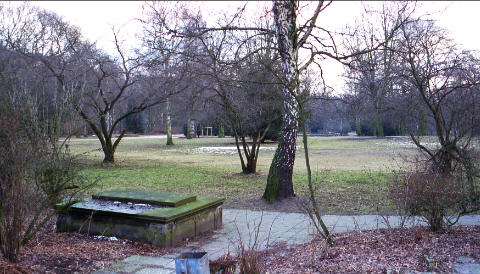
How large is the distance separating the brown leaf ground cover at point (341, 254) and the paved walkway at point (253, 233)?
0.84 ft

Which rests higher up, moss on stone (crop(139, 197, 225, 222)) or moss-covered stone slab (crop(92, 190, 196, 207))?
moss-covered stone slab (crop(92, 190, 196, 207))

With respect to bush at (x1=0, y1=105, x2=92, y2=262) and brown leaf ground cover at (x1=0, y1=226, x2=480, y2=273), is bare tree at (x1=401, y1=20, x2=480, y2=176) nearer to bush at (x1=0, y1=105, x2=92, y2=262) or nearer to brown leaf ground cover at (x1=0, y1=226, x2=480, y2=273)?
brown leaf ground cover at (x1=0, y1=226, x2=480, y2=273)

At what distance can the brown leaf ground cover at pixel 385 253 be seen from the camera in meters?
3.97

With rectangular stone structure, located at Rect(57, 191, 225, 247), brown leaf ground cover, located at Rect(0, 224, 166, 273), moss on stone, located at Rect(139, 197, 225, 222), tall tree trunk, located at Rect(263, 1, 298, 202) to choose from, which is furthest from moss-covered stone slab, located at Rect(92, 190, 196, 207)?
tall tree trunk, located at Rect(263, 1, 298, 202)

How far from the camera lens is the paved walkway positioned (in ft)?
16.4

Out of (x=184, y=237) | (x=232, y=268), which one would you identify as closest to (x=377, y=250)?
(x=232, y=268)

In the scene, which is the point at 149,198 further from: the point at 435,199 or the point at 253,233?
the point at 435,199

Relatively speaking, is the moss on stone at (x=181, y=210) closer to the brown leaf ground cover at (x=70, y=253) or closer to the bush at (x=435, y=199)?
the brown leaf ground cover at (x=70, y=253)

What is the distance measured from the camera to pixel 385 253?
14.1 ft

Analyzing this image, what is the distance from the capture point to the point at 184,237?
20.9 feet

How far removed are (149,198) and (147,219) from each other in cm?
88

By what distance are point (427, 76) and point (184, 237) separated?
20.1 feet

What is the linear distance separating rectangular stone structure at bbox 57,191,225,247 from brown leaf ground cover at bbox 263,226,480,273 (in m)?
1.62

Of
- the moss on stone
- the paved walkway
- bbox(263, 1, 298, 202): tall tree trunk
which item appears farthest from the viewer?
bbox(263, 1, 298, 202): tall tree trunk
